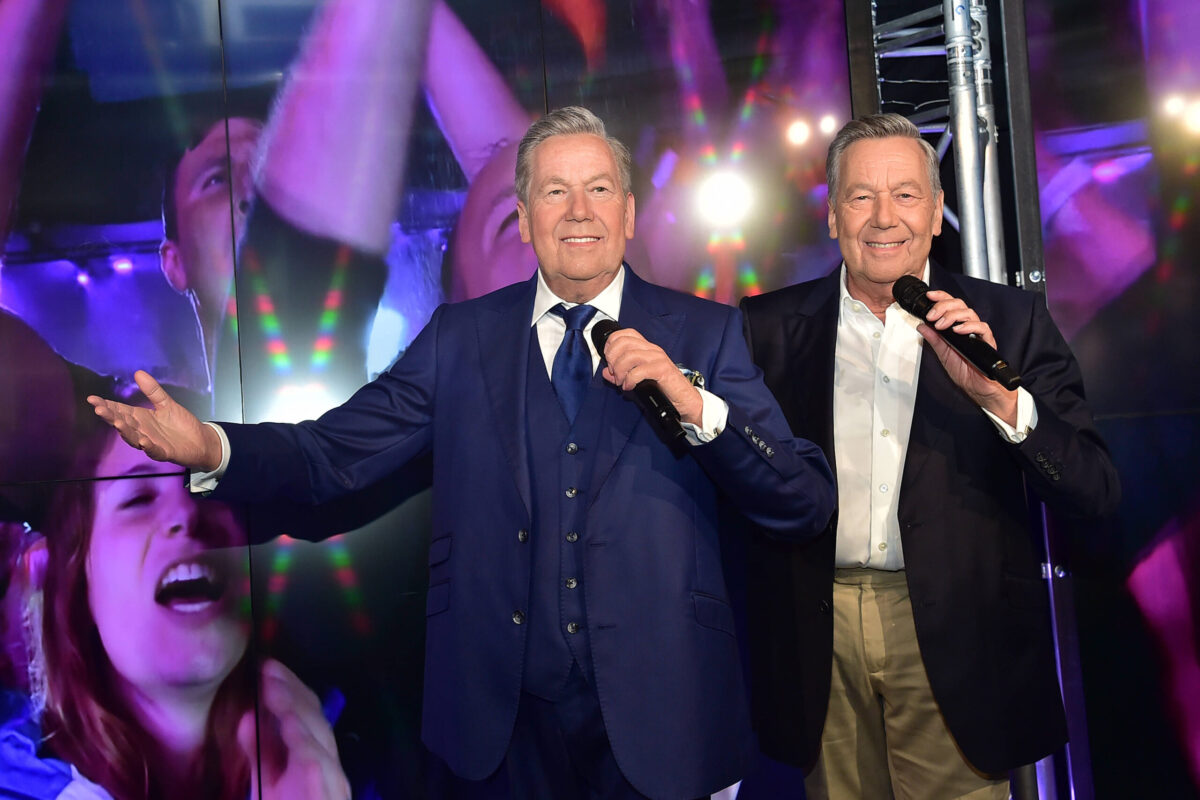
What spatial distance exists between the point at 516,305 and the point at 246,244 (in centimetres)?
95

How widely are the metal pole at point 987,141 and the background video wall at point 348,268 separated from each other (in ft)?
1.06

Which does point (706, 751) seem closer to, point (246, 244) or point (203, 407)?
point (203, 407)

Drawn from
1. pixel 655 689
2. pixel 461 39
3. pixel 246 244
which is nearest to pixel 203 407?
pixel 246 244

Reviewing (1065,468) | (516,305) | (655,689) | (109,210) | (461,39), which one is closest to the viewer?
(655,689)

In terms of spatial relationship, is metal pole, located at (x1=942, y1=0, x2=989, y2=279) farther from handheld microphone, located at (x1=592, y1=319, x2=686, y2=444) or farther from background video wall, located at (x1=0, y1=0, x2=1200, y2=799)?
handheld microphone, located at (x1=592, y1=319, x2=686, y2=444)

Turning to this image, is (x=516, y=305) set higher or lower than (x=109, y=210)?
lower

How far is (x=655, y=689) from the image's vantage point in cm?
180

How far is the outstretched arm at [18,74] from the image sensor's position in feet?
8.31

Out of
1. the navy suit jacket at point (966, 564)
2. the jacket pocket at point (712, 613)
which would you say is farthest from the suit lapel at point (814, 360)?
the jacket pocket at point (712, 613)

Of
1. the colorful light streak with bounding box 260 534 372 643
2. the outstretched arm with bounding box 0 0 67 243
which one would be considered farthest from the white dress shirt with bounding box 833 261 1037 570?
the outstretched arm with bounding box 0 0 67 243

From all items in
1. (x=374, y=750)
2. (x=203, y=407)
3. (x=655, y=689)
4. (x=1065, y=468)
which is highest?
(x=203, y=407)

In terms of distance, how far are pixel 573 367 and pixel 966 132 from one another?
4.59ft

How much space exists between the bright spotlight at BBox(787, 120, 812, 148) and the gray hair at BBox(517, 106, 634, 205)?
95 centimetres

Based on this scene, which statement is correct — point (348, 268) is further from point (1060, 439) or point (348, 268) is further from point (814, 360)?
point (1060, 439)
